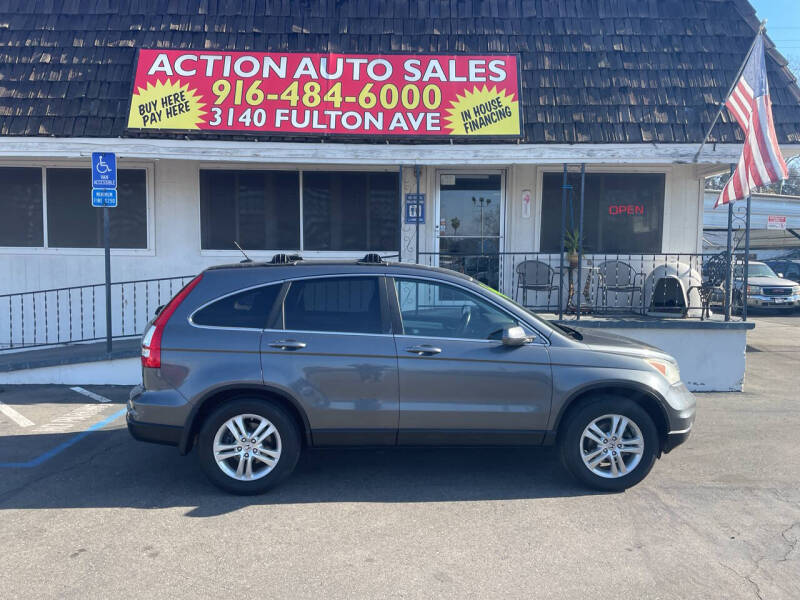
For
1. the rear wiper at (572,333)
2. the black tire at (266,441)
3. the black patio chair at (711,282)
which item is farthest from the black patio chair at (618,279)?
the black tire at (266,441)

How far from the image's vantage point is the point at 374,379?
15.8 ft

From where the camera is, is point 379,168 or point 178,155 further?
point 379,168

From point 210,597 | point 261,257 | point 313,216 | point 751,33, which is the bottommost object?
point 210,597

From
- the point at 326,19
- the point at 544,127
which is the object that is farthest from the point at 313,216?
the point at 544,127

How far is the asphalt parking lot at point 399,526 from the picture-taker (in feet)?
12.0

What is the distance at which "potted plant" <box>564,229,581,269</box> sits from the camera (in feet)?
31.1

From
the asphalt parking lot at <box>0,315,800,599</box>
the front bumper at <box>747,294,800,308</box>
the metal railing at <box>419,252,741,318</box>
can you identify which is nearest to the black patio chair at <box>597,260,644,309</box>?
the metal railing at <box>419,252,741,318</box>

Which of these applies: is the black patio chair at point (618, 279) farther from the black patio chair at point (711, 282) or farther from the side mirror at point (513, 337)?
the side mirror at point (513, 337)

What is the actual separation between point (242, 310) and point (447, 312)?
1555 mm

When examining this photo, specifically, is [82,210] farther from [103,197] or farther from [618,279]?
[618,279]

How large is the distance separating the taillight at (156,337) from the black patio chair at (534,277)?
5.56 metres

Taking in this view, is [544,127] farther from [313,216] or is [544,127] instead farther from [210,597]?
[210,597]

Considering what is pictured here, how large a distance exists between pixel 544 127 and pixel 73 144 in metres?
6.47

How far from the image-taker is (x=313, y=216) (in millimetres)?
10312
